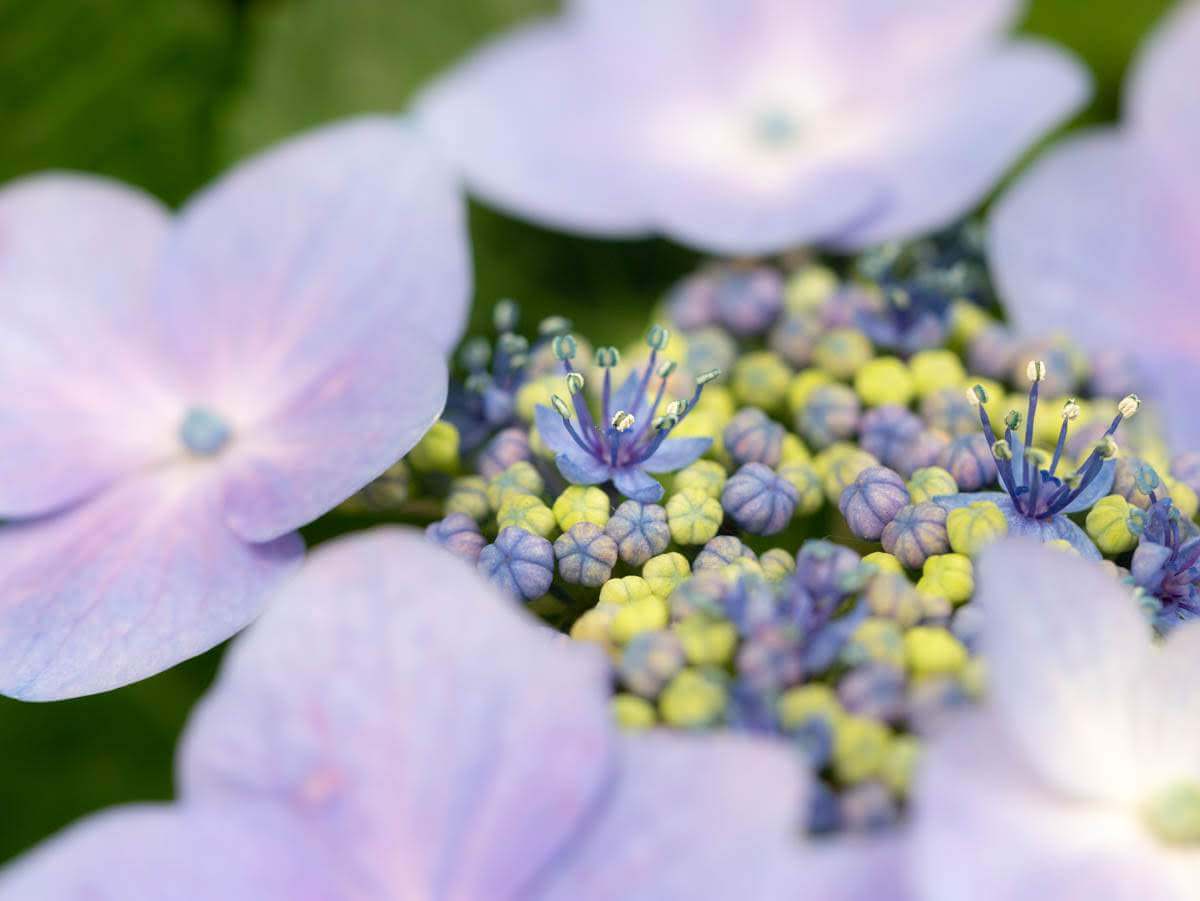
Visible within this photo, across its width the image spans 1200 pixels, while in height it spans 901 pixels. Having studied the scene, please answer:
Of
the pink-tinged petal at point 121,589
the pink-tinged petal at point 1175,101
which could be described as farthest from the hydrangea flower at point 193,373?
the pink-tinged petal at point 1175,101

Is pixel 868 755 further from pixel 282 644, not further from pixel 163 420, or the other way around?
pixel 163 420

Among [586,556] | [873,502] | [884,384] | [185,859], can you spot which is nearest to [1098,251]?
[884,384]

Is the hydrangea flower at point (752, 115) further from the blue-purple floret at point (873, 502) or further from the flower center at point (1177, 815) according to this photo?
the flower center at point (1177, 815)

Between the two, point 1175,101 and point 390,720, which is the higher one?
point 1175,101

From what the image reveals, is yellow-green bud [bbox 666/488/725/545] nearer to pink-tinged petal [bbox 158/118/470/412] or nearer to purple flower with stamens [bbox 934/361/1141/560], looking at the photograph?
purple flower with stamens [bbox 934/361/1141/560]

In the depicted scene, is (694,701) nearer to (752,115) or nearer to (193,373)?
(193,373)
